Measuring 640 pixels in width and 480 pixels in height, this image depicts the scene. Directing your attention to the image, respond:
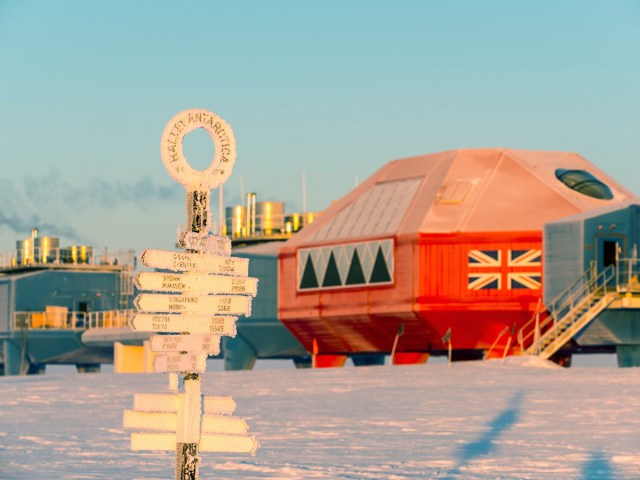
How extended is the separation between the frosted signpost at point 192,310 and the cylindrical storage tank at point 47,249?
95351mm

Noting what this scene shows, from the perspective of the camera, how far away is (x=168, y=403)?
561 inches

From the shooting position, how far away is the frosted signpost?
14047mm

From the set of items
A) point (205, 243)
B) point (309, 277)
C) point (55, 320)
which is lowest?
point (55, 320)

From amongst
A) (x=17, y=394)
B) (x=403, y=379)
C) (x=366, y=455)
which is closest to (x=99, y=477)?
(x=366, y=455)

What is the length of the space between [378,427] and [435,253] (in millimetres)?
29601

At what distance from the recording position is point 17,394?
40531 mm

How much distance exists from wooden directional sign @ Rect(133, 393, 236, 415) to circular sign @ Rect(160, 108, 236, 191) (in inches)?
85.7

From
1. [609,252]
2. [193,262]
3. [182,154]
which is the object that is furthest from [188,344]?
[609,252]

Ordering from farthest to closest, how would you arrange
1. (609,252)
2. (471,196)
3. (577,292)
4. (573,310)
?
(471,196), (609,252), (577,292), (573,310)

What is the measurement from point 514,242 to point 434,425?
29.3 m

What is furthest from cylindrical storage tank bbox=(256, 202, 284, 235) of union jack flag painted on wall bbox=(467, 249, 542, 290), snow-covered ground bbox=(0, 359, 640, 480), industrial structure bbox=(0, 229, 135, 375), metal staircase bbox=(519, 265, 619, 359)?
snow-covered ground bbox=(0, 359, 640, 480)

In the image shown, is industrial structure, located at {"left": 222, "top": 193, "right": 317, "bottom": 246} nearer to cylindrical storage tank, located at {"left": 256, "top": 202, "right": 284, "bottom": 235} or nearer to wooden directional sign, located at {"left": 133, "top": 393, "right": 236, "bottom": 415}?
cylindrical storage tank, located at {"left": 256, "top": 202, "right": 284, "bottom": 235}

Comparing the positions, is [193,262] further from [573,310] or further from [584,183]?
[584,183]

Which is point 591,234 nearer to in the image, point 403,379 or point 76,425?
point 403,379
